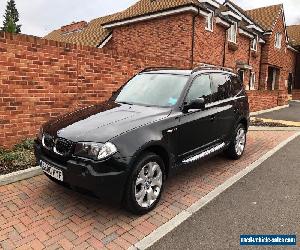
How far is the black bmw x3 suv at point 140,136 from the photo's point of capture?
11.0 ft

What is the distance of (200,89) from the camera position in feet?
16.2

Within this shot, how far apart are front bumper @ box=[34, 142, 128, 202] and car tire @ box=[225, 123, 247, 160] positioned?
3246 millimetres

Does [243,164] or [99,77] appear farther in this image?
[99,77]

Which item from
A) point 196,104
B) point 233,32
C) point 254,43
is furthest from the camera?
point 254,43

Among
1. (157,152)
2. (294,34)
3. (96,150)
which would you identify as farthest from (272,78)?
(96,150)

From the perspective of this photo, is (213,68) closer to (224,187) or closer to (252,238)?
(224,187)

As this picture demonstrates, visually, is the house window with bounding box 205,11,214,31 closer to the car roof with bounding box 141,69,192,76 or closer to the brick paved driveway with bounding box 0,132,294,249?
the car roof with bounding box 141,69,192,76

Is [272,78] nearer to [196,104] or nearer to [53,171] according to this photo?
[196,104]

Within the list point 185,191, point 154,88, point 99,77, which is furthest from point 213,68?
point 99,77

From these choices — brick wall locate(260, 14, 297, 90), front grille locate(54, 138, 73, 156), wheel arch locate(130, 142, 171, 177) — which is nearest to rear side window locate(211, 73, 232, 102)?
wheel arch locate(130, 142, 171, 177)

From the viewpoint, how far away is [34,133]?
6.12 metres

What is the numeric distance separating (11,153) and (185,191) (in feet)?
10.5

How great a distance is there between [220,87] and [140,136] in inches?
104

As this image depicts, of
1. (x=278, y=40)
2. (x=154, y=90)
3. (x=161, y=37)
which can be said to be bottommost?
(x=154, y=90)
